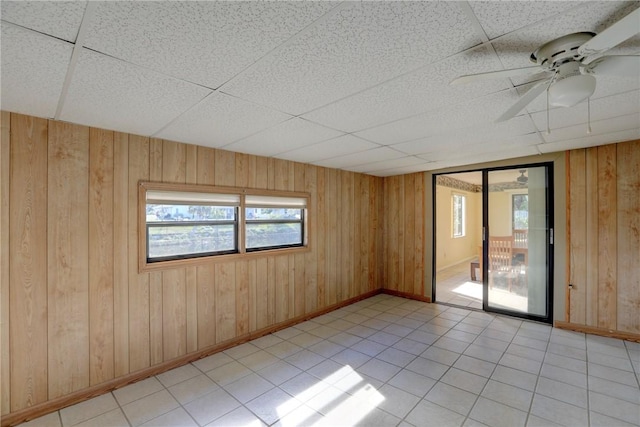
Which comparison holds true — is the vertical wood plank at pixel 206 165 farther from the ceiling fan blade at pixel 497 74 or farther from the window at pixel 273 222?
the ceiling fan blade at pixel 497 74

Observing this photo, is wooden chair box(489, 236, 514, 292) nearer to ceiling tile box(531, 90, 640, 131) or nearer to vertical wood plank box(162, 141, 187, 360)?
ceiling tile box(531, 90, 640, 131)

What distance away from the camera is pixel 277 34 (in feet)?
4.20

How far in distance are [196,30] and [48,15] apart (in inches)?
21.5

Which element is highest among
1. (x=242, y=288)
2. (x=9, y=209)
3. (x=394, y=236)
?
(x=9, y=209)

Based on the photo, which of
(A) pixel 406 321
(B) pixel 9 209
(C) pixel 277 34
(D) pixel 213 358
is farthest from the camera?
(A) pixel 406 321

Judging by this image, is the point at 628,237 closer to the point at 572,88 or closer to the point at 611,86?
the point at 611,86

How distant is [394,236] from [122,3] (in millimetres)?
5191

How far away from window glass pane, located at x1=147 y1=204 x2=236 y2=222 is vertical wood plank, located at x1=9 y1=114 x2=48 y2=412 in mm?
826

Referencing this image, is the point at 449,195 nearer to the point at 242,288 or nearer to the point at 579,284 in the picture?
the point at 579,284

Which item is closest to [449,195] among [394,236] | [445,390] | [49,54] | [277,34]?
[394,236]

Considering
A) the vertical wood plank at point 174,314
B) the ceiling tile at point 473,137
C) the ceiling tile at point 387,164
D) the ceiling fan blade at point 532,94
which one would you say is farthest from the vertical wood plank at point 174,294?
the ceiling fan blade at point 532,94

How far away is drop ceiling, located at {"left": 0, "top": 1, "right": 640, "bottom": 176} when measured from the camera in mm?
1154

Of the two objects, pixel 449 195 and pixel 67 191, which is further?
pixel 449 195

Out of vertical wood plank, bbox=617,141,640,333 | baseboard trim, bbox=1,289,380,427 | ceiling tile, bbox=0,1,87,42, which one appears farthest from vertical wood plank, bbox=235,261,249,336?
vertical wood plank, bbox=617,141,640,333
